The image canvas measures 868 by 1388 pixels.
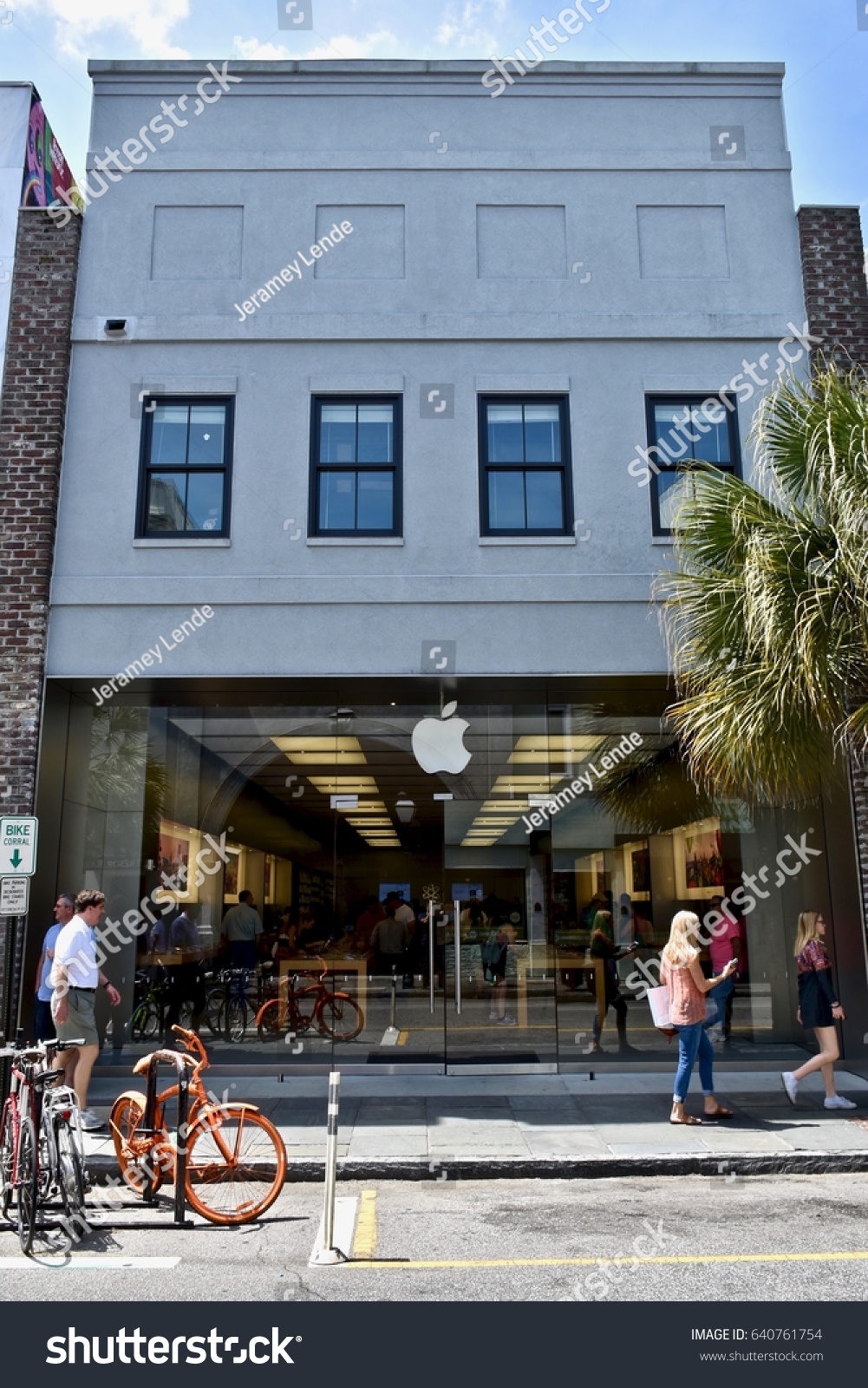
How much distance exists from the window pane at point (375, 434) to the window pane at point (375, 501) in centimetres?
20

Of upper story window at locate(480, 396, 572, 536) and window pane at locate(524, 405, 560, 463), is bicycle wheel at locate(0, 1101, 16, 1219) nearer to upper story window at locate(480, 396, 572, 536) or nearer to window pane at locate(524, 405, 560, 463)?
upper story window at locate(480, 396, 572, 536)

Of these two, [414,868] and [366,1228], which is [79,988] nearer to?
[366,1228]

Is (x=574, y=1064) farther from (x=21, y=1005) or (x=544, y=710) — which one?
(x=21, y=1005)

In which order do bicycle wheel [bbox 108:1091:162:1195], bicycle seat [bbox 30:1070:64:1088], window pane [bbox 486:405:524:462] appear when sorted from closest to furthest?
1. bicycle seat [bbox 30:1070:64:1088]
2. bicycle wheel [bbox 108:1091:162:1195]
3. window pane [bbox 486:405:524:462]

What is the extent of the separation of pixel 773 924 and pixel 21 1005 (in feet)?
26.7

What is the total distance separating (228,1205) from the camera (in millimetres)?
6980

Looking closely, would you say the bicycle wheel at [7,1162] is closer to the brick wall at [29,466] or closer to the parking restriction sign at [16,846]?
the parking restriction sign at [16,846]

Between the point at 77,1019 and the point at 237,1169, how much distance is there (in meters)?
2.67

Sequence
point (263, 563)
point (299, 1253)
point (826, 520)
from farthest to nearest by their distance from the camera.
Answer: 1. point (263, 563)
2. point (826, 520)
3. point (299, 1253)

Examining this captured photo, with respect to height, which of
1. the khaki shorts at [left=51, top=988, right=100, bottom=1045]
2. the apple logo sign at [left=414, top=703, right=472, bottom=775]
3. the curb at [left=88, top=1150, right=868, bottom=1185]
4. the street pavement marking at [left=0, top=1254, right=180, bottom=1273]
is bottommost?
the street pavement marking at [left=0, top=1254, right=180, bottom=1273]

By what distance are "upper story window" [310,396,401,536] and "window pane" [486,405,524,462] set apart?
1047 mm

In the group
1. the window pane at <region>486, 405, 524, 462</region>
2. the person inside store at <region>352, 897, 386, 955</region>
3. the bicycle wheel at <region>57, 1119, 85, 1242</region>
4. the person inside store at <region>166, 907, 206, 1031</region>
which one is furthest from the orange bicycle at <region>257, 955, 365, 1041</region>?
the window pane at <region>486, 405, 524, 462</region>

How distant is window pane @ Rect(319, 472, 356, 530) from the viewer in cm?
1212

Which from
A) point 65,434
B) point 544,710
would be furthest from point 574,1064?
point 65,434
